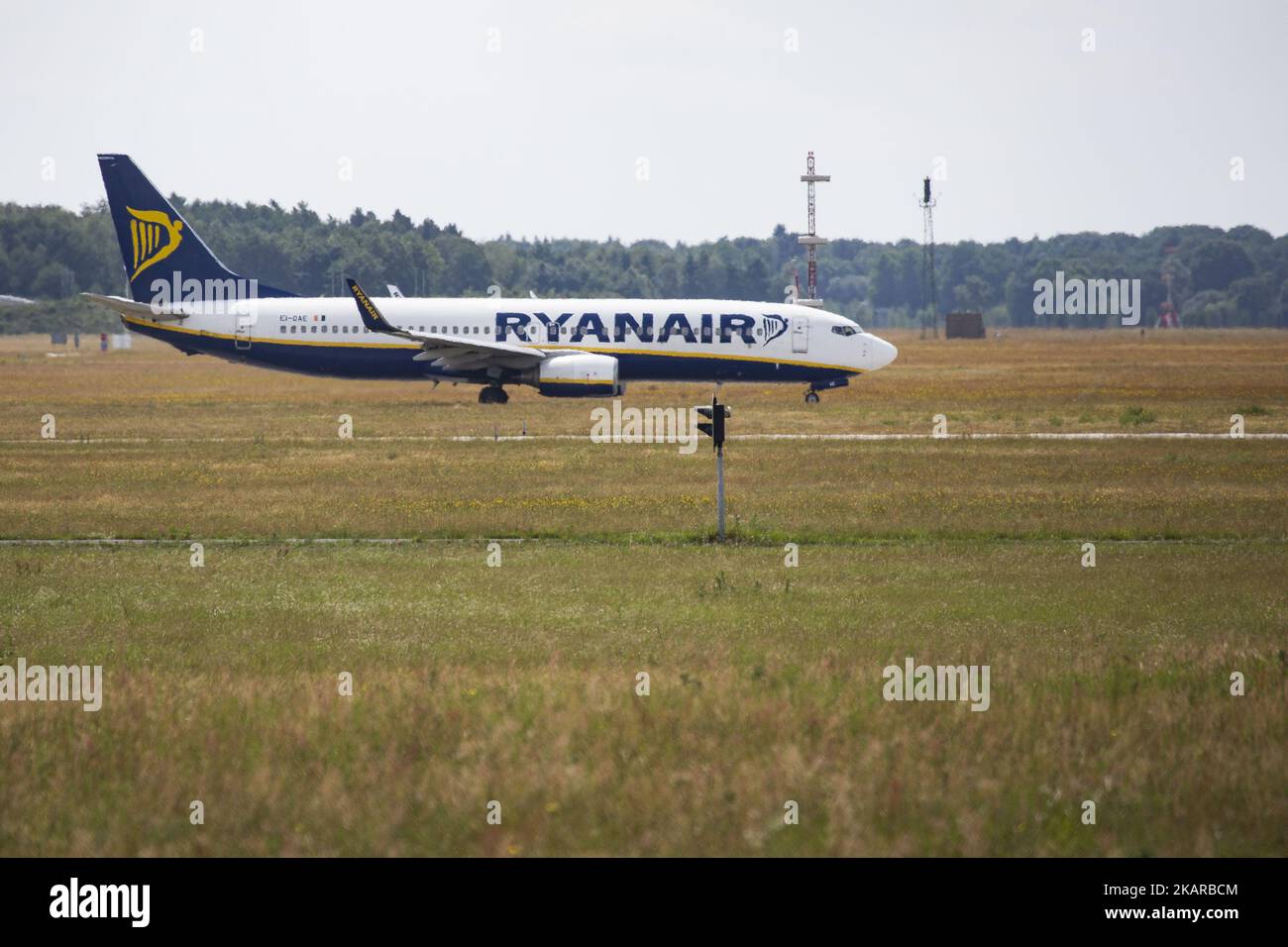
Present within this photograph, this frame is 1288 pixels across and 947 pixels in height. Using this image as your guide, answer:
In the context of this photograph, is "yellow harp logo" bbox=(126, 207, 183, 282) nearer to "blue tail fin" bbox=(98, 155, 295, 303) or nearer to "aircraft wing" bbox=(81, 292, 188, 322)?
"blue tail fin" bbox=(98, 155, 295, 303)

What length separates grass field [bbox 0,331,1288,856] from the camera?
12.4 metres

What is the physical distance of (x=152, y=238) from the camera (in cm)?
6331

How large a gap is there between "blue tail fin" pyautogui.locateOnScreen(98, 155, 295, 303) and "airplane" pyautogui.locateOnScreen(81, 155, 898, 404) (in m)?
Answer: 0.05

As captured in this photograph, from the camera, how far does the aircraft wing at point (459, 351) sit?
59.2 m

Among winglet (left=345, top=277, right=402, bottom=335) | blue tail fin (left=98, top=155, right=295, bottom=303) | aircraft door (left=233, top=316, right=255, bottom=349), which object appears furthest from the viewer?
blue tail fin (left=98, top=155, right=295, bottom=303)

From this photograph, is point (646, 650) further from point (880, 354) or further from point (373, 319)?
point (880, 354)

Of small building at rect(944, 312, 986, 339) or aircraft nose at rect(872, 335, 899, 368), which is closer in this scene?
aircraft nose at rect(872, 335, 899, 368)

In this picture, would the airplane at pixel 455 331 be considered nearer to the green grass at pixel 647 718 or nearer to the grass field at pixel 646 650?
the grass field at pixel 646 650

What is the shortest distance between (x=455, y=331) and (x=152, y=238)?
41.3ft

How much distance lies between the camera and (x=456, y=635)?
19.8m

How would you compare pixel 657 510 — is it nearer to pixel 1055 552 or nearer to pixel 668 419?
pixel 1055 552

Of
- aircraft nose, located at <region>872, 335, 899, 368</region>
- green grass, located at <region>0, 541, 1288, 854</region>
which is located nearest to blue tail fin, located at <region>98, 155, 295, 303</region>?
aircraft nose, located at <region>872, 335, 899, 368</region>

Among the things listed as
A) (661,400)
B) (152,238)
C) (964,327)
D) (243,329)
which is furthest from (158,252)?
(964,327)

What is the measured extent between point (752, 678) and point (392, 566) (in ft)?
35.1
